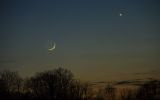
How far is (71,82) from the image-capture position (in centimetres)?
7925

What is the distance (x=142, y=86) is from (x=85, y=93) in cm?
979

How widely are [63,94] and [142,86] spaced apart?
12860mm

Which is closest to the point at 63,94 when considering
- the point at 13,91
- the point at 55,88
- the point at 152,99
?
the point at 55,88

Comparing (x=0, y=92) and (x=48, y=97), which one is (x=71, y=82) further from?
(x=0, y=92)

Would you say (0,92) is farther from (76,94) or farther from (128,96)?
(128,96)

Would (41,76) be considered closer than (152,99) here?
No

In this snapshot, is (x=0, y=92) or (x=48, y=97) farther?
(x=48, y=97)

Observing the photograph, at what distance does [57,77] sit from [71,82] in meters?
2.48

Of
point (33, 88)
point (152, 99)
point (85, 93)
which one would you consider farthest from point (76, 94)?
point (152, 99)

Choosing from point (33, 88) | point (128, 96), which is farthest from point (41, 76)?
point (128, 96)

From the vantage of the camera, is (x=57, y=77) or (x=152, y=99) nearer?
(x=152, y=99)

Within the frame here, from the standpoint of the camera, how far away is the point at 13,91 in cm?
7588

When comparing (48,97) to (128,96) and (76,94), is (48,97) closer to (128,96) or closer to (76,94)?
(76,94)

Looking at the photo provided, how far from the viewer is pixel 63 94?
78.2 m
